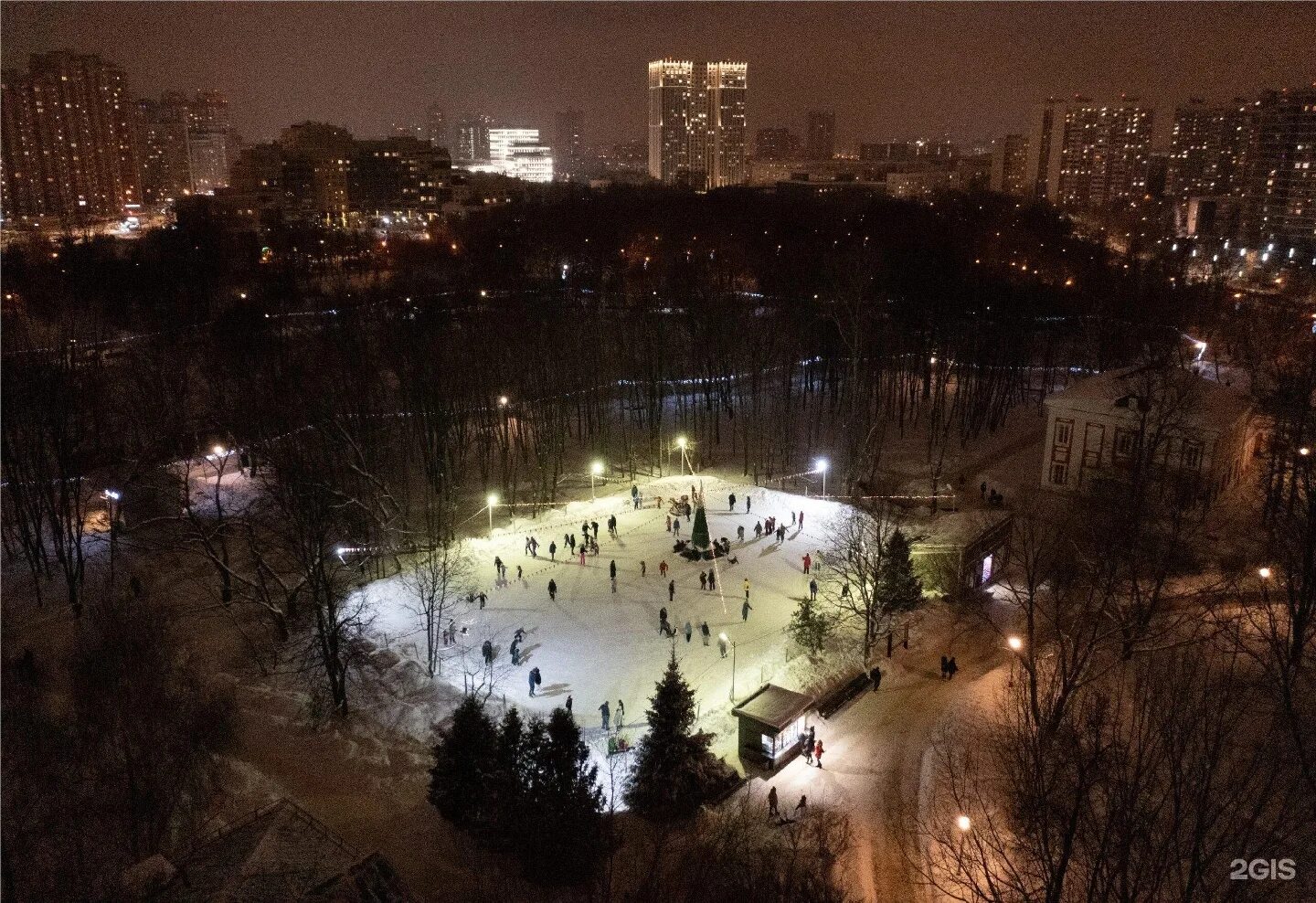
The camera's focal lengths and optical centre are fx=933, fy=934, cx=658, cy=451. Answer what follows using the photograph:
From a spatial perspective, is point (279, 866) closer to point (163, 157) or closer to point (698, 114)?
point (163, 157)

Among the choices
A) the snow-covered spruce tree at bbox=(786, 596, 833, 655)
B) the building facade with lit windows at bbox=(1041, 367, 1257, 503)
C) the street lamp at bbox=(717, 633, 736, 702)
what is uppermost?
the building facade with lit windows at bbox=(1041, 367, 1257, 503)

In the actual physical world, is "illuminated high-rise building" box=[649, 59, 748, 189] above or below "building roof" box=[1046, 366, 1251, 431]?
above

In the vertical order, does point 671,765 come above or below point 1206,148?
below

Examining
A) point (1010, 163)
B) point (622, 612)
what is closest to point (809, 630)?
point (622, 612)

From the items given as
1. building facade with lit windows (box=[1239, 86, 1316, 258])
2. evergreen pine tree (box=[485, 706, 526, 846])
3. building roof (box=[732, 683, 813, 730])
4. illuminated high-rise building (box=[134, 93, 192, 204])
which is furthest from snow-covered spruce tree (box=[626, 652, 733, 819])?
illuminated high-rise building (box=[134, 93, 192, 204])

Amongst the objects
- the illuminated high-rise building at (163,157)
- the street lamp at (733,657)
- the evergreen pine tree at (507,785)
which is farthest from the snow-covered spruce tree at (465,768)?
the illuminated high-rise building at (163,157)

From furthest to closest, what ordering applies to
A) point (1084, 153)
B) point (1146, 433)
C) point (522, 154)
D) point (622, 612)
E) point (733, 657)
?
point (522, 154) < point (1084, 153) < point (1146, 433) < point (622, 612) < point (733, 657)

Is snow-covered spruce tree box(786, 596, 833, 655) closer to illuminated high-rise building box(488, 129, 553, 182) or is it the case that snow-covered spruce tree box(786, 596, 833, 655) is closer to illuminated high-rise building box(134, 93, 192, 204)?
illuminated high-rise building box(134, 93, 192, 204)
